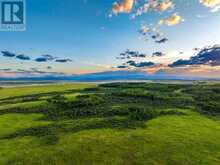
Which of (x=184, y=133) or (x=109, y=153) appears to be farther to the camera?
(x=184, y=133)

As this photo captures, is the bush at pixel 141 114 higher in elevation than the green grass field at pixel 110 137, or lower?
higher

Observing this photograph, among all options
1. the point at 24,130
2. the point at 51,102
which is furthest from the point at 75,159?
the point at 51,102

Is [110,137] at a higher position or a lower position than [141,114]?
lower

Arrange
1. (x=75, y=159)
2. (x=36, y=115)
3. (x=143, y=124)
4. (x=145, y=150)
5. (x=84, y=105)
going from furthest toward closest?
(x=84, y=105)
(x=36, y=115)
(x=143, y=124)
(x=145, y=150)
(x=75, y=159)

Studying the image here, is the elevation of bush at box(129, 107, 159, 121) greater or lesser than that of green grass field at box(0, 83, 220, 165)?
greater

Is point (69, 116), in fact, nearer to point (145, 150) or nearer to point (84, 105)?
point (84, 105)

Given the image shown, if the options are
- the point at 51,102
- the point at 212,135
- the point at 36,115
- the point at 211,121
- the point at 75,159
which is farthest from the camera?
the point at 51,102

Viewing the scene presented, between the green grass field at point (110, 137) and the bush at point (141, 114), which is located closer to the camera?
the green grass field at point (110, 137)

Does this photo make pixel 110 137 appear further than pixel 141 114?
No

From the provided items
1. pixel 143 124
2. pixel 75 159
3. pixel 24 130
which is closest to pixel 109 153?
pixel 75 159

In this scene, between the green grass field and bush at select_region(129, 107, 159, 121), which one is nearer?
the green grass field
